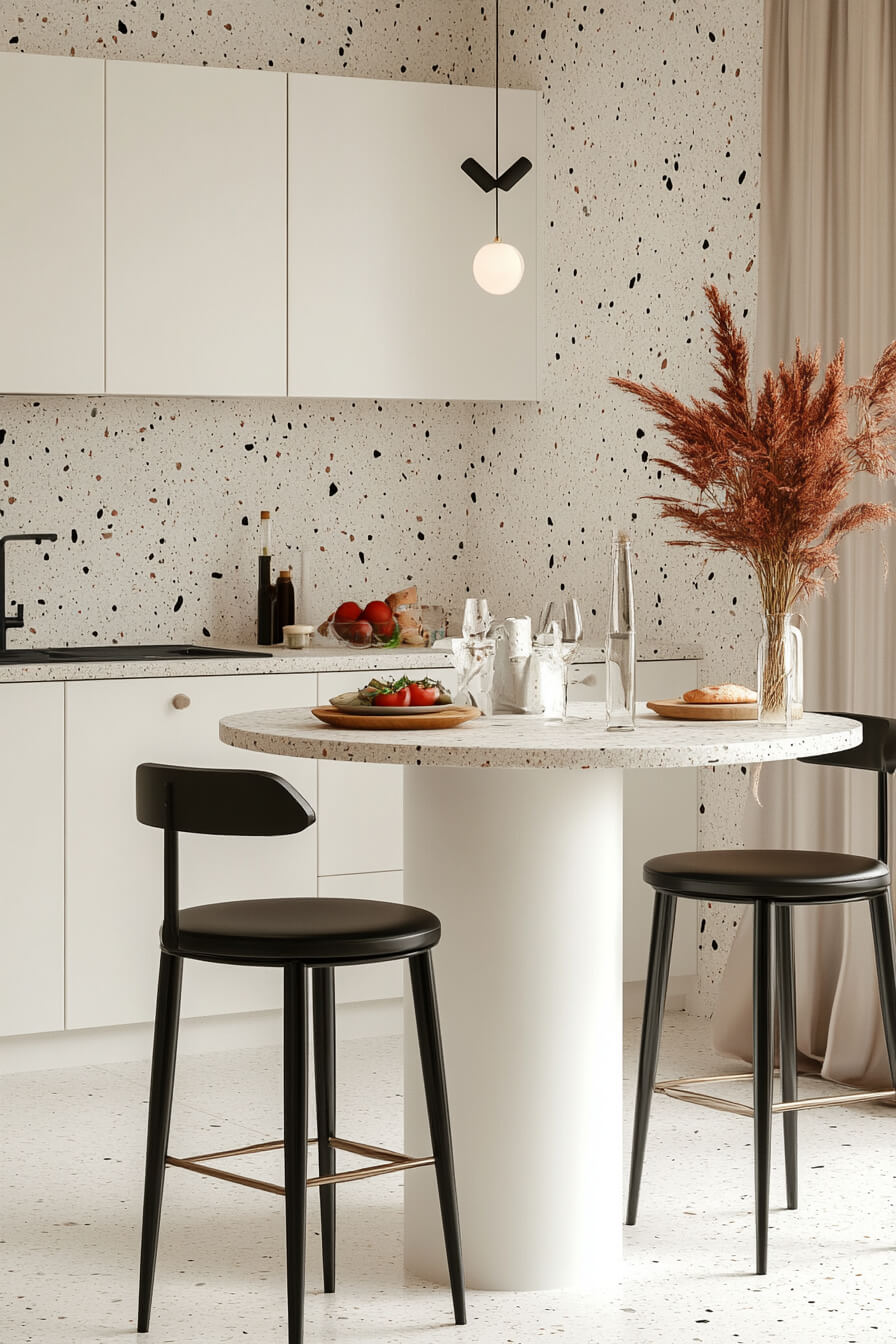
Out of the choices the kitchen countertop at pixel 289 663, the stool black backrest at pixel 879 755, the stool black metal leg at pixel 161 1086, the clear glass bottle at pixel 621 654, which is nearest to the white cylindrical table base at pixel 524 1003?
the clear glass bottle at pixel 621 654

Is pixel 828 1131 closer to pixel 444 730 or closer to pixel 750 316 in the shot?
pixel 444 730

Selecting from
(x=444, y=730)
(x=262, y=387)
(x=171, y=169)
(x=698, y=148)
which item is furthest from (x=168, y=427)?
(x=444, y=730)

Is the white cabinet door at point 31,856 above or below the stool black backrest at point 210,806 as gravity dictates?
below

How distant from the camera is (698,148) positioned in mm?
4520

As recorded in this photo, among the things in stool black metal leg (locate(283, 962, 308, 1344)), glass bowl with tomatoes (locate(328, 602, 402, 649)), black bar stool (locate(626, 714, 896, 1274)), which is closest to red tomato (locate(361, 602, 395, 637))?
glass bowl with tomatoes (locate(328, 602, 402, 649))

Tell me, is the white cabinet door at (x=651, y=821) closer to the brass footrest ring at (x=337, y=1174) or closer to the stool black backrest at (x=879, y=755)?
the stool black backrest at (x=879, y=755)

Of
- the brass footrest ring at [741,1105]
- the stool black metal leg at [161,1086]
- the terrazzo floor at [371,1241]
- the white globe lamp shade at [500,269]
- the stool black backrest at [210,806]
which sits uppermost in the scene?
the white globe lamp shade at [500,269]

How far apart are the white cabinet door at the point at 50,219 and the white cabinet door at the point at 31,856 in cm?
85

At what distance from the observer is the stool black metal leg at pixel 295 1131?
2369mm

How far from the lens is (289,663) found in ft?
14.1

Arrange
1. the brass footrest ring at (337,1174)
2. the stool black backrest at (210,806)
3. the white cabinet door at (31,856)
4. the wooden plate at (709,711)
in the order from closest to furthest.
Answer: the stool black backrest at (210,806)
the brass footrest ring at (337,1174)
the wooden plate at (709,711)
the white cabinet door at (31,856)

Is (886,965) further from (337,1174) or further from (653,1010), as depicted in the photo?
(337,1174)

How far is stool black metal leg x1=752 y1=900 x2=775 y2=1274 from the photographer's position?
Result: 2779mm

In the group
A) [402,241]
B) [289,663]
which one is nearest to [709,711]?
[289,663]
